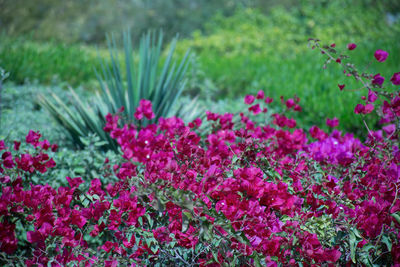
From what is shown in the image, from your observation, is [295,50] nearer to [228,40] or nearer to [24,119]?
[228,40]

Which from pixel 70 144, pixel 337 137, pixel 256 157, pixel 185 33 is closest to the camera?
pixel 256 157

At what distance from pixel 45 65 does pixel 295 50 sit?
5.43 m

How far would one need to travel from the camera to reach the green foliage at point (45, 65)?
4.55 meters

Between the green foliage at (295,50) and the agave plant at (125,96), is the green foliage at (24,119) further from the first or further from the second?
the green foliage at (295,50)

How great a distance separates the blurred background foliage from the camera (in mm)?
4066

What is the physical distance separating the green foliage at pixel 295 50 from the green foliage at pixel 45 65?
5.88 ft

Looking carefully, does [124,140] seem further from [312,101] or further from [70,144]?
[312,101]

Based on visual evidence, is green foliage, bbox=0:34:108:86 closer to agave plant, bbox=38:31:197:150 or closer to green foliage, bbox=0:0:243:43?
agave plant, bbox=38:31:197:150

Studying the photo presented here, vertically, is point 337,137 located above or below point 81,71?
above

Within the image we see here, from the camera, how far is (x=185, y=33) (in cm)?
1085

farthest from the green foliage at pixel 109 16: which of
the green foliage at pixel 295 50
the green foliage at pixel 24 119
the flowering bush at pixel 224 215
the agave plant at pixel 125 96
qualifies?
the flowering bush at pixel 224 215

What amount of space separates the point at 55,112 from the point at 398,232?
2386mm

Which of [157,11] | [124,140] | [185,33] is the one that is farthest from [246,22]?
[124,140]

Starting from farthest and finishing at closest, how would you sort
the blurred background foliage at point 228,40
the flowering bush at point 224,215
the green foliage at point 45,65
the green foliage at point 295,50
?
1. the green foliage at point 45,65
2. the blurred background foliage at point 228,40
3. the green foliage at point 295,50
4. the flowering bush at point 224,215
